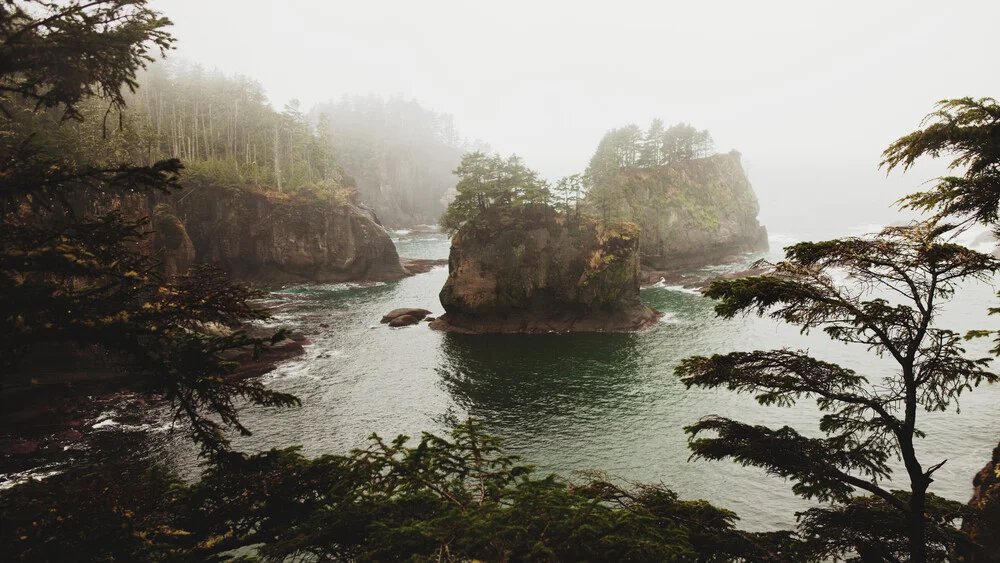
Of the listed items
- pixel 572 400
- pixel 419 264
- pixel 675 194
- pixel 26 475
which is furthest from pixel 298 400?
pixel 675 194

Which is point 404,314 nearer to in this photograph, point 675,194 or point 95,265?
point 95,265

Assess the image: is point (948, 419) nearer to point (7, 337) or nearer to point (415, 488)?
point (415, 488)

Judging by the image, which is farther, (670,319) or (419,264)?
(419,264)

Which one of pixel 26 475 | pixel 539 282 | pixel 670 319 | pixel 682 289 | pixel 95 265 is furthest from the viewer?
pixel 682 289

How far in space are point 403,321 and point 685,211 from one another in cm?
5738

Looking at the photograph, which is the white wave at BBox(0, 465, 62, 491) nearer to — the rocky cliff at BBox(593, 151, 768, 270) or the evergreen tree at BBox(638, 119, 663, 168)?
the rocky cliff at BBox(593, 151, 768, 270)

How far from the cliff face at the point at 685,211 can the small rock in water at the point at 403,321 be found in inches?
1601

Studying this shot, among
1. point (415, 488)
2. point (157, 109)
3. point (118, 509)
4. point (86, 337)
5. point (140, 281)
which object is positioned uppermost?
point (157, 109)

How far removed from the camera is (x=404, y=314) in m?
53.4

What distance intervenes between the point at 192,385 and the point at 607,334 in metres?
44.5

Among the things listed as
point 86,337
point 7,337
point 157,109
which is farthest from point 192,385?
point 157,109

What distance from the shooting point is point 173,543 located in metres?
7.41

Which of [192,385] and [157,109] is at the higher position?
[157,109]

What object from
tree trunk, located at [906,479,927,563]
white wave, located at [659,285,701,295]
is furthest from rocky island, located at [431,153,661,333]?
tree trunk, located at [906,479,927,563]
